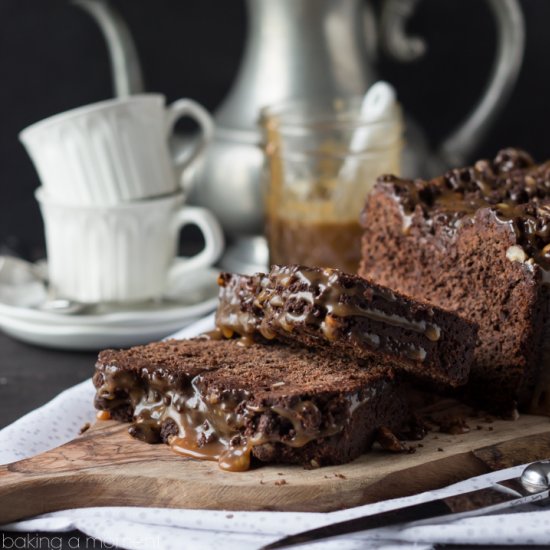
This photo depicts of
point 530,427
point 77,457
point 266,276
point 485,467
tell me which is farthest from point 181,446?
point 530,427

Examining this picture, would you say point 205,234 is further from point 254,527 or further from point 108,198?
point 254,527

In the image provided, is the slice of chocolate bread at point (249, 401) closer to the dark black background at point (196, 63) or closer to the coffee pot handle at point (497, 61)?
the coffee pot handle at point (497, 61)

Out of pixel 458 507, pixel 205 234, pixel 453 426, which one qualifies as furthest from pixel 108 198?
pixel 458 507

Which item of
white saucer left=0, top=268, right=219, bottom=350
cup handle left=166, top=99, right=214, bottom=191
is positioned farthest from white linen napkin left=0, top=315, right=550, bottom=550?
cup handle left=166, top=99, right=214, bottom=191

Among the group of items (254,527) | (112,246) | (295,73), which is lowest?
(254,527)

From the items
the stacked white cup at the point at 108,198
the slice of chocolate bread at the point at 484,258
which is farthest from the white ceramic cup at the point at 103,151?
the slice of chocolate bread at the point at 484,258

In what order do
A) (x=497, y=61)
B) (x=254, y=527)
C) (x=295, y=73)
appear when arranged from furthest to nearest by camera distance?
(x=497, y=61) → (x=295, y=73) → (x=254, y=527)
